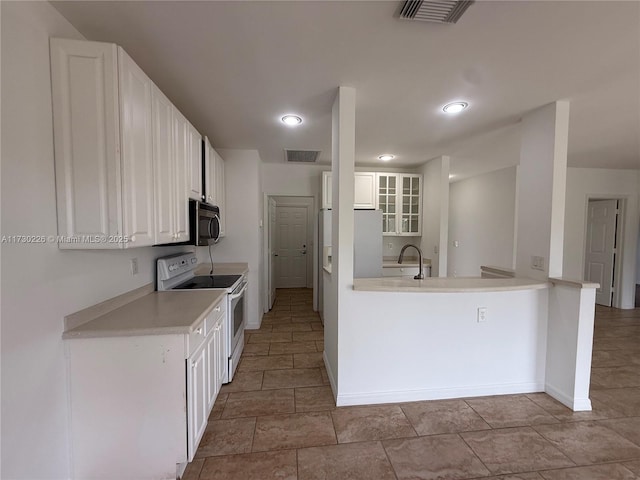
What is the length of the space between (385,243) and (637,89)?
334 centimetres

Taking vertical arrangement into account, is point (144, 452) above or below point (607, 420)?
above

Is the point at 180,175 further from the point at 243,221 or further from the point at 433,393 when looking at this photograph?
the point at 433,393

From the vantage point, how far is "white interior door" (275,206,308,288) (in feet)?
20.9

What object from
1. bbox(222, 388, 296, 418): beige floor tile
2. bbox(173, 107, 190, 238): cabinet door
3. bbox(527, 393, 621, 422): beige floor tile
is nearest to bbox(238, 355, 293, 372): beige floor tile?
bbox(222, 388, 296, 418): beige floor tile

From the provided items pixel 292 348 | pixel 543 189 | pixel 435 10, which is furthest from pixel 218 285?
pixel 543 189

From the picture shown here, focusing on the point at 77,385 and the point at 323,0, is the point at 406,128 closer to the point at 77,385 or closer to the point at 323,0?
the point at 323,0

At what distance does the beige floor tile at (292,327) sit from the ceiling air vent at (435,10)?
3.46m

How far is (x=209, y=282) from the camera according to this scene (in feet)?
8.83

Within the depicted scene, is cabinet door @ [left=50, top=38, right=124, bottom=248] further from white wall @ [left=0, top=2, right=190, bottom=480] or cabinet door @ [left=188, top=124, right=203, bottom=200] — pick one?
cabinet door @ [left=188, top=124, right=203, bottom=200]

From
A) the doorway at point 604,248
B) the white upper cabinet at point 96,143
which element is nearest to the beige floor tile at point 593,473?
the white upper cabinet at point 96,143

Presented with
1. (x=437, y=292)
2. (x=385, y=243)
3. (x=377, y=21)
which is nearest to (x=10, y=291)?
(x=377, y=21)

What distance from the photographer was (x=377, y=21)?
139 centimetres

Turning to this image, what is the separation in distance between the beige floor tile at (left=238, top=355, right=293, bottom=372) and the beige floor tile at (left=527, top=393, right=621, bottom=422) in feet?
7.21

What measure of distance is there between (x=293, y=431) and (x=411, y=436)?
0.81m
